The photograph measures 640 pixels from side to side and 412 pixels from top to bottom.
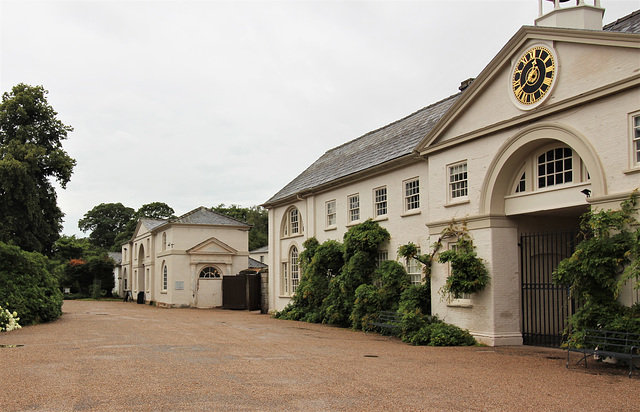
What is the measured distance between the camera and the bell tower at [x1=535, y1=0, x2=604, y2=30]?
47.5 feet

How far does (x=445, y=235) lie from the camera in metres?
16.9

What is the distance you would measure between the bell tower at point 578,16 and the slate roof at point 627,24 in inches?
16.3

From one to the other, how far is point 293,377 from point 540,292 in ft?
28.2

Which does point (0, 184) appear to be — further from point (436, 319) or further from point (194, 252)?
point (436, 319)

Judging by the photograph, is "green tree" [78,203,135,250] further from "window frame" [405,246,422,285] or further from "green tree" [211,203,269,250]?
"window frame" [405,246,422,285]

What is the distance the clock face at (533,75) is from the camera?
13.8 m

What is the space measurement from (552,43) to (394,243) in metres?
9.04

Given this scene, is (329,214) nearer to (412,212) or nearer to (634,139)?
(412,212)

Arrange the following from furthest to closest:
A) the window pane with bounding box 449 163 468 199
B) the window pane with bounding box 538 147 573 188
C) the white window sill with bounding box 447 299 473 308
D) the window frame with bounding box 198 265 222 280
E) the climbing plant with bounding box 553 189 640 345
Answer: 1. the window frame with bounding box 198 265 222 280
2. the window pane with bounding box 449 163 468 199
3. the white window sill with bounding box 447 299 473 308
4. the window pane with bounding box 538 147 573 188
5. the climbing plant with bounding box 553 189 640 345

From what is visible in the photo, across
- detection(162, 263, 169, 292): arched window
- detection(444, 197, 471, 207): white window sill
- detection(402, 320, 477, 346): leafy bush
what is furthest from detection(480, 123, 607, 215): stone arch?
detection(162, 263, 169, 292): arched window

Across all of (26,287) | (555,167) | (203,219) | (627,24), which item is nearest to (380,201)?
(555,167)

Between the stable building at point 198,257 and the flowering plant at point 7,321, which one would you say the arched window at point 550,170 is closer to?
the flowering plant at point 7,321

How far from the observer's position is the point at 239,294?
37.7 m

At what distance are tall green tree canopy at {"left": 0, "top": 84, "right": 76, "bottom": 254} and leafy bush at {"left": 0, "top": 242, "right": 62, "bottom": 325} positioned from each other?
13.0 meters
